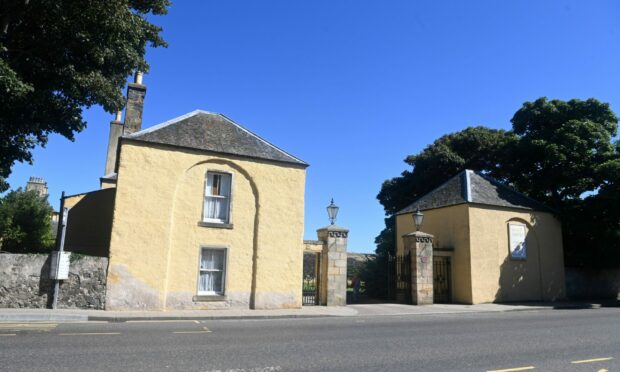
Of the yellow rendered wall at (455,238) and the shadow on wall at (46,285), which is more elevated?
the yellow rendered wall at (455,238)

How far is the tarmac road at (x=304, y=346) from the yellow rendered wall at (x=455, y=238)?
8211 millimetres

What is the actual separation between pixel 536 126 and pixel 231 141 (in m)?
19.4

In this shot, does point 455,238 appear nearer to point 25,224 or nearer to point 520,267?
point 520,267

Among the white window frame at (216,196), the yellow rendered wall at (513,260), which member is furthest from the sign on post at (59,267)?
the yellow rendered wall at (513,260)

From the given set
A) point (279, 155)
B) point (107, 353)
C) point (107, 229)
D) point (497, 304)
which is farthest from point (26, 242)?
point (497, 304)

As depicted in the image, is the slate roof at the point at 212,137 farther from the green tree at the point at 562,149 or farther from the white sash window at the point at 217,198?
the green tree at the point at 562,149

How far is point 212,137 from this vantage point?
1661cm

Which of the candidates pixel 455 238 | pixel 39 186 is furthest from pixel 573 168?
pixel 39 186

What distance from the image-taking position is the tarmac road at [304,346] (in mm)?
6582

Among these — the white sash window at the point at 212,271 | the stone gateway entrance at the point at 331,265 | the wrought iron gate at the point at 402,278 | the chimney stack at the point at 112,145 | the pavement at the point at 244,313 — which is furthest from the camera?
the chimney stack at the point at 112,145

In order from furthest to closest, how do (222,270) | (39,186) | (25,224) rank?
(39,186), (25,224), (222,270)

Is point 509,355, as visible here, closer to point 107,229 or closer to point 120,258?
point 120,258

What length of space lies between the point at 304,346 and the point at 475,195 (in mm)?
15659

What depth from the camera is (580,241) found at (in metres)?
24.3
